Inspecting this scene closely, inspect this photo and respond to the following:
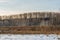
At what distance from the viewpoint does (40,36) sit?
8.45 ft

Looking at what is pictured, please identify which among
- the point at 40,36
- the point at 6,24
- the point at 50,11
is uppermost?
the point at 50,11

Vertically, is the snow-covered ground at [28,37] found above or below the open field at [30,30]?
below

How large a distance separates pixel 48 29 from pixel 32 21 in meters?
0.28

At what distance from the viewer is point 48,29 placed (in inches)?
99.3

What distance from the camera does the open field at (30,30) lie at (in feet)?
8.27

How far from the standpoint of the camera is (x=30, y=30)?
8.45 feet

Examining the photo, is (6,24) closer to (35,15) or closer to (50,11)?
(35,15)

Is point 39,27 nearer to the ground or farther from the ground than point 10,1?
nearer to the ground

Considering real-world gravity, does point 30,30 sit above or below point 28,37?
above

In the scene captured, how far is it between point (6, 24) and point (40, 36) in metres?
0.58

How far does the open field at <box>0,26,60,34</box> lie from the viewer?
2.52 m

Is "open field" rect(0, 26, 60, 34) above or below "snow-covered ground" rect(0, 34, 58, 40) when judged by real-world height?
above

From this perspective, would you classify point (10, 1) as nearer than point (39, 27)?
No

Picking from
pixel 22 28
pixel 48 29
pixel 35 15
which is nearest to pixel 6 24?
pixel 22 28
